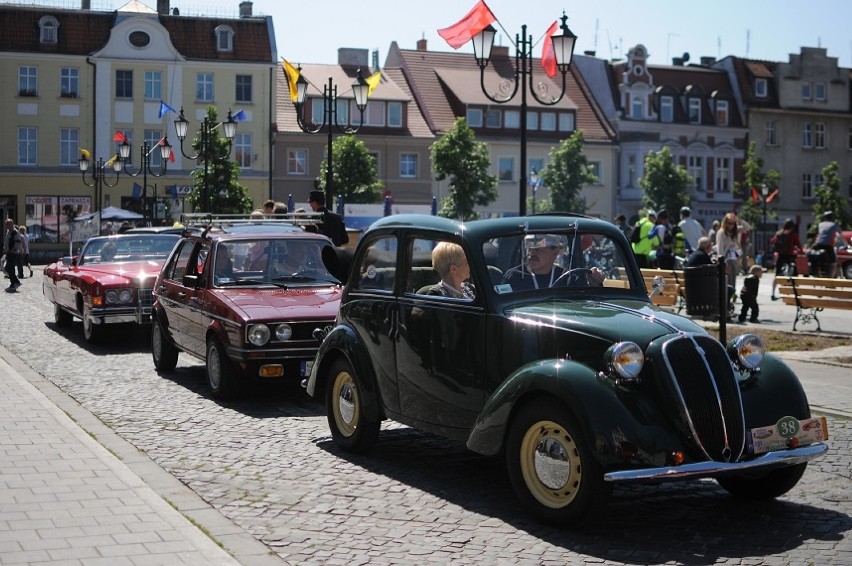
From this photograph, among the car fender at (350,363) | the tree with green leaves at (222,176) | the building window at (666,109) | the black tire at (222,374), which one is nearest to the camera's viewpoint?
the car fender at (350,363)

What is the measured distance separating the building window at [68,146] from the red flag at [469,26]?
1917 inches

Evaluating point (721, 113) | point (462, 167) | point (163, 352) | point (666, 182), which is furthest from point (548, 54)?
point (721, 113)

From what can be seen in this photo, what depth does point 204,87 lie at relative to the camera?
230 ft

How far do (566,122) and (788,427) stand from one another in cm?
7065

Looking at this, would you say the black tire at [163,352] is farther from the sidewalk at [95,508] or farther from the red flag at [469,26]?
the red flag at [469,26]

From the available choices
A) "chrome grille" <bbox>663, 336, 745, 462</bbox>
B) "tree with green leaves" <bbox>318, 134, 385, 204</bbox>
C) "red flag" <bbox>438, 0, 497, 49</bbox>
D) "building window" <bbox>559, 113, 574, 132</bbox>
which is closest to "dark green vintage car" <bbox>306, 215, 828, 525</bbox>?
"chrome grille" <bbox>663, 336, 745, 462</bbox>

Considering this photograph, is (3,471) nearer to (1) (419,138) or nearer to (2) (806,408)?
(2) (806,408)

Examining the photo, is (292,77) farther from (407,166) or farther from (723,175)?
(723,175)

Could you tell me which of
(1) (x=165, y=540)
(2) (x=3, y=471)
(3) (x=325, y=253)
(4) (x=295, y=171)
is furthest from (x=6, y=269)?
(4) (x=295, y=171)

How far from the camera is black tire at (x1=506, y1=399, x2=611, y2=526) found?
6.49 m

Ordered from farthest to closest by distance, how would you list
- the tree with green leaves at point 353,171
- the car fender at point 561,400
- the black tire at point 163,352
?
the tree with green leaves at point 353,171 → the black tire at point 163,352 → the car fender at point 561,400

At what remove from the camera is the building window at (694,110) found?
80.4m

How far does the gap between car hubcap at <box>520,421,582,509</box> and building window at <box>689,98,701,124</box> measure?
7598cm

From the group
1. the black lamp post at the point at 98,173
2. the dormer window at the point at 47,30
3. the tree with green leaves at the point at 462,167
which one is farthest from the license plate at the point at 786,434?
the dormer window at the point at 47,30
